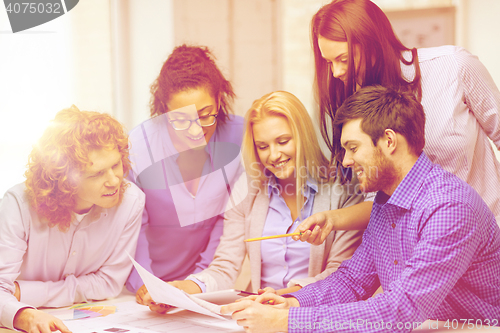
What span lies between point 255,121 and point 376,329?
0.79 m

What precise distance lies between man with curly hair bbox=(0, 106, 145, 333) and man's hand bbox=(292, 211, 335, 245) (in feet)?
1.98

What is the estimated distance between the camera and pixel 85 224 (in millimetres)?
1431

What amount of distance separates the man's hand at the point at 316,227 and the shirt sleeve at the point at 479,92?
0.54 meters

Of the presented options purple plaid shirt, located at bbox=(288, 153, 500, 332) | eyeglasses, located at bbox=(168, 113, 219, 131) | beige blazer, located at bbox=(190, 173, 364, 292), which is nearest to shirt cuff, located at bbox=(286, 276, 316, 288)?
beige blazer, located at bbox=(190, 173, 364, 292)

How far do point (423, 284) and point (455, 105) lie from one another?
0.61m

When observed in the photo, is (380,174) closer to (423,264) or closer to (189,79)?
(423,264)

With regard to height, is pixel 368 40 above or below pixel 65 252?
above

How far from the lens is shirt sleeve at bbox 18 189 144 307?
1344 millimetres

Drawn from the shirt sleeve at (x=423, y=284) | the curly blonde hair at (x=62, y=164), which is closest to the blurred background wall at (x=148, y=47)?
the curly blonde hair at (x=62, y=164)

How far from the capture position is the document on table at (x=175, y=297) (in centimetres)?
104

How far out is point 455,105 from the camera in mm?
1333

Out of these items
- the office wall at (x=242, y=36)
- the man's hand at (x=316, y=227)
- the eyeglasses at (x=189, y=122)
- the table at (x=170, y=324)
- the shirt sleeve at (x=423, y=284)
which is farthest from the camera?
the office wall at (x=242, y=36)

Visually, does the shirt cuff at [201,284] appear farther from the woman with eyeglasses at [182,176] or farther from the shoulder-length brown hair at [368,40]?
the shoulder-length brown hair at [368,40]

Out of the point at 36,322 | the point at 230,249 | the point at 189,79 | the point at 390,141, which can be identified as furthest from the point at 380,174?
the point at 36,322
